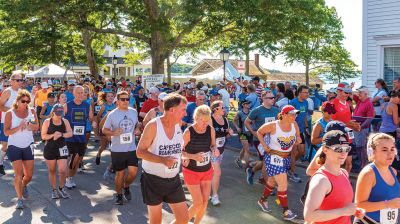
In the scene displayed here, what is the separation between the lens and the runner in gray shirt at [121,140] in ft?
21.4

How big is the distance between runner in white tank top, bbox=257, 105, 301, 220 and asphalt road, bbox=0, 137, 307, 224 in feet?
1.28

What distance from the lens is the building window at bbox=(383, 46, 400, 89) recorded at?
13906 millimetres

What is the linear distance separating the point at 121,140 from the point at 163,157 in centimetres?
245

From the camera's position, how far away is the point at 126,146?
6562 mm

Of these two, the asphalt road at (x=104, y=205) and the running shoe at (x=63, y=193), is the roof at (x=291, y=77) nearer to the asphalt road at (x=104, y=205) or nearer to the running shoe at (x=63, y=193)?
the asphalt road at (x=104, y=205)

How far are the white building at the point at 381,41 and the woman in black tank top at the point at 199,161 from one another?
1061 centimetres

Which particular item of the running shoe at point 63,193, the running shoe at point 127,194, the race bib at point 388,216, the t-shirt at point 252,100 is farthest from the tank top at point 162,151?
the t-shirt at point 252,100

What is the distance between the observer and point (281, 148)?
19.7 ft

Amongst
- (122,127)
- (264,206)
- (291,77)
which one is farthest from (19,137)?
(291,77)

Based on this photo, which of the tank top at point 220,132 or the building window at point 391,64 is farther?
the building window at point 391,64

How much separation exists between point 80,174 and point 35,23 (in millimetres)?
12151

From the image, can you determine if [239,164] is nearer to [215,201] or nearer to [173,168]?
[215,201]

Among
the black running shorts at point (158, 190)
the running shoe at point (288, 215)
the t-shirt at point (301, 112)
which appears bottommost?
the running shoe at point (288, 215)

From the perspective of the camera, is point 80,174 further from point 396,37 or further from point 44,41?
point 44,41
